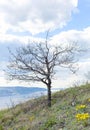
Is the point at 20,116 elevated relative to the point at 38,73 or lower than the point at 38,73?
lower

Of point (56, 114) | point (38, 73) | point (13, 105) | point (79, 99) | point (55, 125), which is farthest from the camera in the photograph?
point (13, 105)

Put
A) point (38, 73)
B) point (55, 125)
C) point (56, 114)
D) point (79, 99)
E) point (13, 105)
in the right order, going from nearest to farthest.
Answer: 1. point (55, 125)
2. point (56, 114)
3. point (79, 99)
4. point (38, 73)
5. point (13, 105)

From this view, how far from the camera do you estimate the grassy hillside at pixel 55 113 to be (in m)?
11.9

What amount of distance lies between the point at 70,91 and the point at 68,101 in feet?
6.46

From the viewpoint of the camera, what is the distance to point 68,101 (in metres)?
14.7

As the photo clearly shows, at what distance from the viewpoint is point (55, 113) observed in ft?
45.0

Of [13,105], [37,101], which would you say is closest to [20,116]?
[37,101]

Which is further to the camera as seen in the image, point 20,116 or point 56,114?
point 20,116

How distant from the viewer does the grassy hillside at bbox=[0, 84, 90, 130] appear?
39.1ft

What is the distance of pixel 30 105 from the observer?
16484mm

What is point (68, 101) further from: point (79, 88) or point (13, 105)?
point (13, 105)

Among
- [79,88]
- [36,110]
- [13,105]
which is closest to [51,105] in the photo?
[36,110]

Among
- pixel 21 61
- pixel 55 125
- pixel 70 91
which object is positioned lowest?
pixel 55 125

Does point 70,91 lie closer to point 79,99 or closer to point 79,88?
point 79,88
